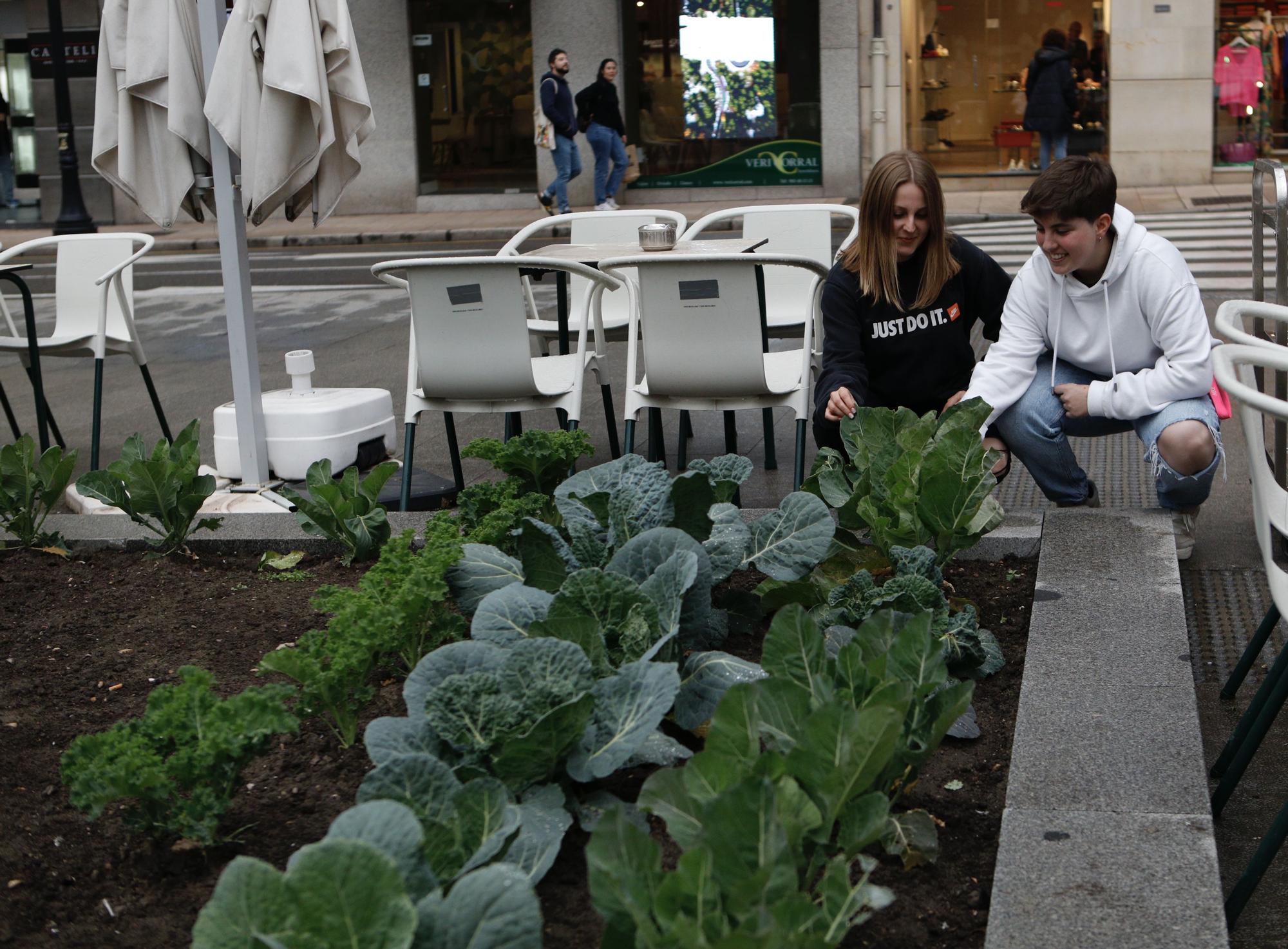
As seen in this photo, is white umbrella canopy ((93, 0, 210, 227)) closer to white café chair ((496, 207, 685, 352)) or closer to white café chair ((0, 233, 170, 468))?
white café chair ((0, 233, 170, 468))

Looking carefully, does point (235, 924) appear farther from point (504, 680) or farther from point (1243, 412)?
point (1243, 412)

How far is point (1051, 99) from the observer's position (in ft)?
63.1

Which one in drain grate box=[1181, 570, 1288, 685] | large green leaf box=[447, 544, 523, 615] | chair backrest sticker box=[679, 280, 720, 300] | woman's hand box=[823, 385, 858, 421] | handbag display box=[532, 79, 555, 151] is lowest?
drain grate box=[1181, 570, 1288, 685]

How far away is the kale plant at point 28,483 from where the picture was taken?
13.0ft

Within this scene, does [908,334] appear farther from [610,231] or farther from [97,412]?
[97,412]

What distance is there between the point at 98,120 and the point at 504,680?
3.94 meters

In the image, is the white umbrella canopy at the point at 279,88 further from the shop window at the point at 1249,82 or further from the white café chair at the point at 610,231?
the shop window at the point at 1249,82

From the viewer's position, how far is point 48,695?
3123 millimetres

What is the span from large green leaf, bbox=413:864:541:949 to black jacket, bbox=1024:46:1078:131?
748 inches

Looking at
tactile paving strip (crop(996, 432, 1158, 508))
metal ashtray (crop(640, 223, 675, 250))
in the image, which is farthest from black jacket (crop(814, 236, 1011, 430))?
metal ashtray (crop(640, 223, 675, 250))

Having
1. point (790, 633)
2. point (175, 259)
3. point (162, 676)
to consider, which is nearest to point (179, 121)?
point (162, 676)

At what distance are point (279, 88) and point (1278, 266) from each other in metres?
3.20

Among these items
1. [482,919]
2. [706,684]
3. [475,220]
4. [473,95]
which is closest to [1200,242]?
[475,220]

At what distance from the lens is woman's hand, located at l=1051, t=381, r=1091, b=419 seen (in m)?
4.20
